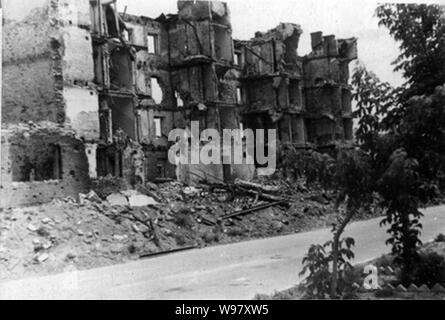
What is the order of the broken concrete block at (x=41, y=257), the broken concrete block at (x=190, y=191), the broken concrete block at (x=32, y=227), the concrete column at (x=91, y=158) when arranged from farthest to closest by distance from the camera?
the broken concrete block at (x=190, y=191) < the concrete column at (x=91, y=158) < the broken concrete block at (x=32, y=227) < the broken concrete block at (x=41, y=257)

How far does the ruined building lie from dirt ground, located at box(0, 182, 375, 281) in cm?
217

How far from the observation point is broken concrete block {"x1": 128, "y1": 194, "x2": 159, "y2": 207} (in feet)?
69.2

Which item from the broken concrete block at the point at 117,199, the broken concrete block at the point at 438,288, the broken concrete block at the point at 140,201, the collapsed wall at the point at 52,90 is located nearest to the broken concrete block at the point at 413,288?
the broken concrete block at the point at 438,288

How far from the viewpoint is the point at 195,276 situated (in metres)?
12.3

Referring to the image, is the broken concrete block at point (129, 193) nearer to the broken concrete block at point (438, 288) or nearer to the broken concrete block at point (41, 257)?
the broken concrete block at point (41, 257)

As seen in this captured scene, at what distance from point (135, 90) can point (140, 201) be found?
358 inches

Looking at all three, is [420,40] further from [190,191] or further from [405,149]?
[190,191]

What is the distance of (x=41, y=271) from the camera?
14.4 m

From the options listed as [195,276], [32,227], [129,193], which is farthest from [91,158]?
[195,276]

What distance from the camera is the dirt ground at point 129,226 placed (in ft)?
49.4

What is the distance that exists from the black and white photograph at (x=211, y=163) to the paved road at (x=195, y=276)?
3.7 inches

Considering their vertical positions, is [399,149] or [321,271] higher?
[399,149]
